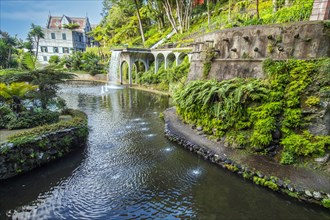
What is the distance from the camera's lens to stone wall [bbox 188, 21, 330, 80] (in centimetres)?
839

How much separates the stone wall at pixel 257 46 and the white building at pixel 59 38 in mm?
41204

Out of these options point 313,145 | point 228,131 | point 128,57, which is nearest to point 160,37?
point 128,57

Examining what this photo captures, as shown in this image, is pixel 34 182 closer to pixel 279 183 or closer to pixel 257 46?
pixel 279 183

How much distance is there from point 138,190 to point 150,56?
2341 cm

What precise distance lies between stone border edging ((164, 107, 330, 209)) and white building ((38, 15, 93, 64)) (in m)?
45.7

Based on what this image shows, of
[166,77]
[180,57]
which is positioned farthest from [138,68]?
[180,57]

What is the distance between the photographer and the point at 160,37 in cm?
3281

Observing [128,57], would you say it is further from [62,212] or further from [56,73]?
[62,212]

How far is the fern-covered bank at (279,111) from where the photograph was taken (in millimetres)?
6812

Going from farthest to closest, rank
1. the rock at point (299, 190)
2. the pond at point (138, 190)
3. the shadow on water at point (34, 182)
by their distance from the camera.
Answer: the shadow on water at point (34, 182) < the rock at point (299, 190) < the pond at point (138, 190)

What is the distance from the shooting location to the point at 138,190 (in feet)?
20.6

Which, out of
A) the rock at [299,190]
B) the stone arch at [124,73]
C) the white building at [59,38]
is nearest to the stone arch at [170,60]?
the stone arch at [124,73]

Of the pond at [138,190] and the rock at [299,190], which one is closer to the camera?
the pond at [138,190]

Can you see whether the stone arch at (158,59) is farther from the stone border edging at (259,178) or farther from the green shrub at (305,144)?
the green shrub at (305,144)
